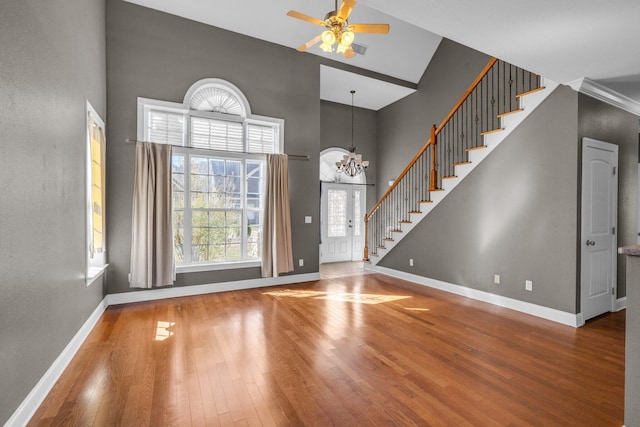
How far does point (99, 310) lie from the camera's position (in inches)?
152

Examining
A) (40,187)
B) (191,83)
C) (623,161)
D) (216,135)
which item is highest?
(191,83)

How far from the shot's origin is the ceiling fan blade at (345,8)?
9.91 ft

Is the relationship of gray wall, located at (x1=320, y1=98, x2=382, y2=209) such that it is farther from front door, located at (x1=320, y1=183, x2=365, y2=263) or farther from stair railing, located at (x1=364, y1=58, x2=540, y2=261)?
stair railing, located at (x1=364, y1=58, x2=540, y2=261)

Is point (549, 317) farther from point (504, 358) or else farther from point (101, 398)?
point (101, 398)

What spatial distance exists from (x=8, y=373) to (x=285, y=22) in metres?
5.44

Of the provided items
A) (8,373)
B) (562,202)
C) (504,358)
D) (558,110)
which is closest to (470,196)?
(562,202)

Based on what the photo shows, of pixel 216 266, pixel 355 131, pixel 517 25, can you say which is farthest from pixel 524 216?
pixel 355 131

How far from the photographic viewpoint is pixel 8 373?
178cm

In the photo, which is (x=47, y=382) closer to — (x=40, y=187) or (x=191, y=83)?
(x=40, y=187)

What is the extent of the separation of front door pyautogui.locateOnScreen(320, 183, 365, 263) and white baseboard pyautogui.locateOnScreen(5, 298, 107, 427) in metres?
5.57

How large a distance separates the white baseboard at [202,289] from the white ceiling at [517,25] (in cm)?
429

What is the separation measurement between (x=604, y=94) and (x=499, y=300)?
2.94m

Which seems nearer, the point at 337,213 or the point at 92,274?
the point at 92,274

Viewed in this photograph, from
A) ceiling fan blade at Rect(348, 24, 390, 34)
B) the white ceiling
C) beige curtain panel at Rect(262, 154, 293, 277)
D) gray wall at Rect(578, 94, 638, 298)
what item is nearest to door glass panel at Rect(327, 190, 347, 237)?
beige curtain panel at Rect(262, 154, 293, 277)
